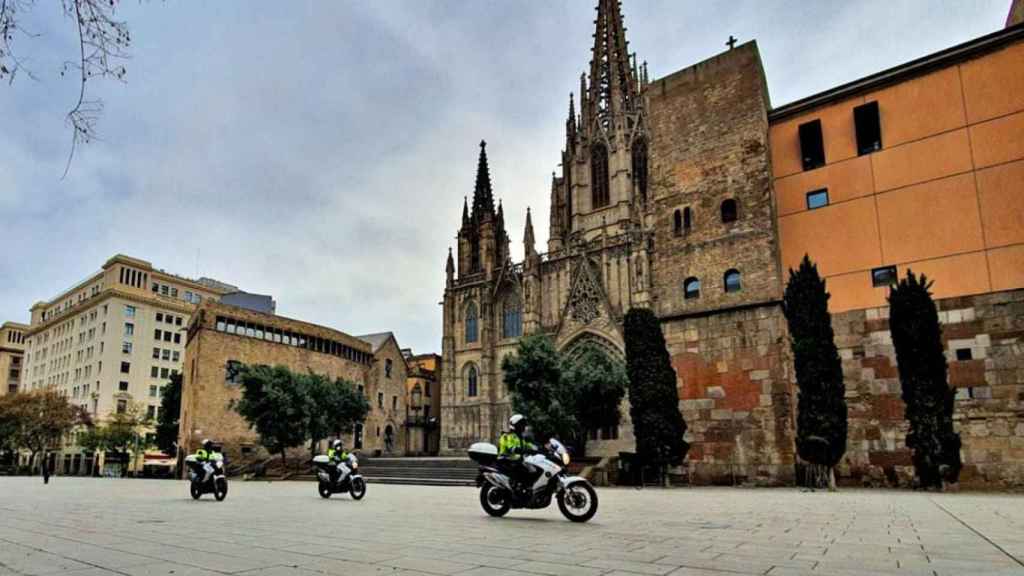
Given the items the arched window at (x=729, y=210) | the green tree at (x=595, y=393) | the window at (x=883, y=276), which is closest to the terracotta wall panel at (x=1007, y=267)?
the window at (x=883, y=276)

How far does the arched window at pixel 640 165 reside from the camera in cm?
5447

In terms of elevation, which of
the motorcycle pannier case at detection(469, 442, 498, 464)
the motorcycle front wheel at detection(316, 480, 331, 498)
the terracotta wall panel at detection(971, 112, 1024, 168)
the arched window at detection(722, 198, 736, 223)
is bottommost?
the motorcycle front wheel at detection(316, 480, 331, 498)

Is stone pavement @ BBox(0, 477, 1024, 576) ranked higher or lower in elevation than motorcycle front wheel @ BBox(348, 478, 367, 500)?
higher

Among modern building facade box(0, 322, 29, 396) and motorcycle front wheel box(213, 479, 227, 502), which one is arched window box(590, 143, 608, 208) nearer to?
motorcycle front wheel box(213, 479, 227, 502)

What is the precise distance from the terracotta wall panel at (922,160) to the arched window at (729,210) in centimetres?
390

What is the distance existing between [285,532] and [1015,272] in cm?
1749

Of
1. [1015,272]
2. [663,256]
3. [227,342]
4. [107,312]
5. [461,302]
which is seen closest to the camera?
[1015,272]

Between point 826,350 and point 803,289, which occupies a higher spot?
point 803,289

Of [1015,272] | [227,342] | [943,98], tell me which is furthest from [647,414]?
[227,342]

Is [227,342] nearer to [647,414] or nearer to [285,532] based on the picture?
[647,414]

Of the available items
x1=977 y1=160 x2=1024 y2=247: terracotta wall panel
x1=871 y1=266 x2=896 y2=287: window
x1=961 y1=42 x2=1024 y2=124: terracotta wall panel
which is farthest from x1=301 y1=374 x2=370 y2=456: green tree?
x1=961 y1=42 x2=1024 y2=124: terracotta wall panel

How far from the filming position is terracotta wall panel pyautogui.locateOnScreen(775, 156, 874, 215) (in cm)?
1883

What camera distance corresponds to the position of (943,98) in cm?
1783

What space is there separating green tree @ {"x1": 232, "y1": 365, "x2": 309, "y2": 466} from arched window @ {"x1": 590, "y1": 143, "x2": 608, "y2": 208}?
33.0 meters
